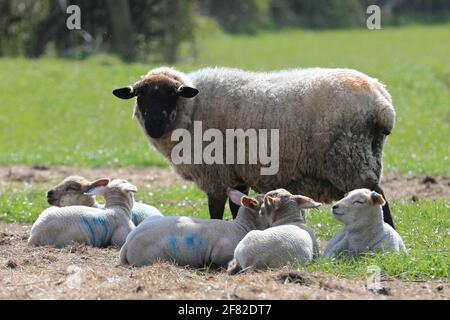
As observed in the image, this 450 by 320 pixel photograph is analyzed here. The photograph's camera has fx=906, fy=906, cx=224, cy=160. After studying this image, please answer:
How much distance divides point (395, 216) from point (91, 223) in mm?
3549

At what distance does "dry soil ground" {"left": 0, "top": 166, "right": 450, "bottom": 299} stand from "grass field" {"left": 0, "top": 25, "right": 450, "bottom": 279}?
1.54 ft

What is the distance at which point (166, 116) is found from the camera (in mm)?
10391

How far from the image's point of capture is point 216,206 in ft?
33.5

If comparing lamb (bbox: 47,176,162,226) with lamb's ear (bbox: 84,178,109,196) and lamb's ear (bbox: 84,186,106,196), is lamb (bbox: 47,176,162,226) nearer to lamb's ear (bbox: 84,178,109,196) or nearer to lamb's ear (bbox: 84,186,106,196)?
lamb's ear (bbox: 84,178,109,196)

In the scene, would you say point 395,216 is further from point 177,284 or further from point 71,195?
point 177,284

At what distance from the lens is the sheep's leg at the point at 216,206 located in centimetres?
1016

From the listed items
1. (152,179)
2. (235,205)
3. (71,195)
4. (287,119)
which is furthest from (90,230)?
(152,179)

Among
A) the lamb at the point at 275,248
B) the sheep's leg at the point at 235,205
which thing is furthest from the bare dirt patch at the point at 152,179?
the lamb at the point at 275,248

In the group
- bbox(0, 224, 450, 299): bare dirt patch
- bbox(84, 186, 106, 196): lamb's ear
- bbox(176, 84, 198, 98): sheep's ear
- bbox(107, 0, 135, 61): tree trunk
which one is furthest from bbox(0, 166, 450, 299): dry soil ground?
bbox(107, 0, 135, 61): tree trunk

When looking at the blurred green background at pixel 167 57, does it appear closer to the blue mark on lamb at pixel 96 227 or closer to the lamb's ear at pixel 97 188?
the lamb's ear at pixel 97 188

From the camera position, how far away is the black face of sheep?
1037cm

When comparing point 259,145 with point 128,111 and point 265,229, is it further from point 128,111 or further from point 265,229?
point 128,111

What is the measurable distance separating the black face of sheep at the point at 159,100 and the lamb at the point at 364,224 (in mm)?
2702
